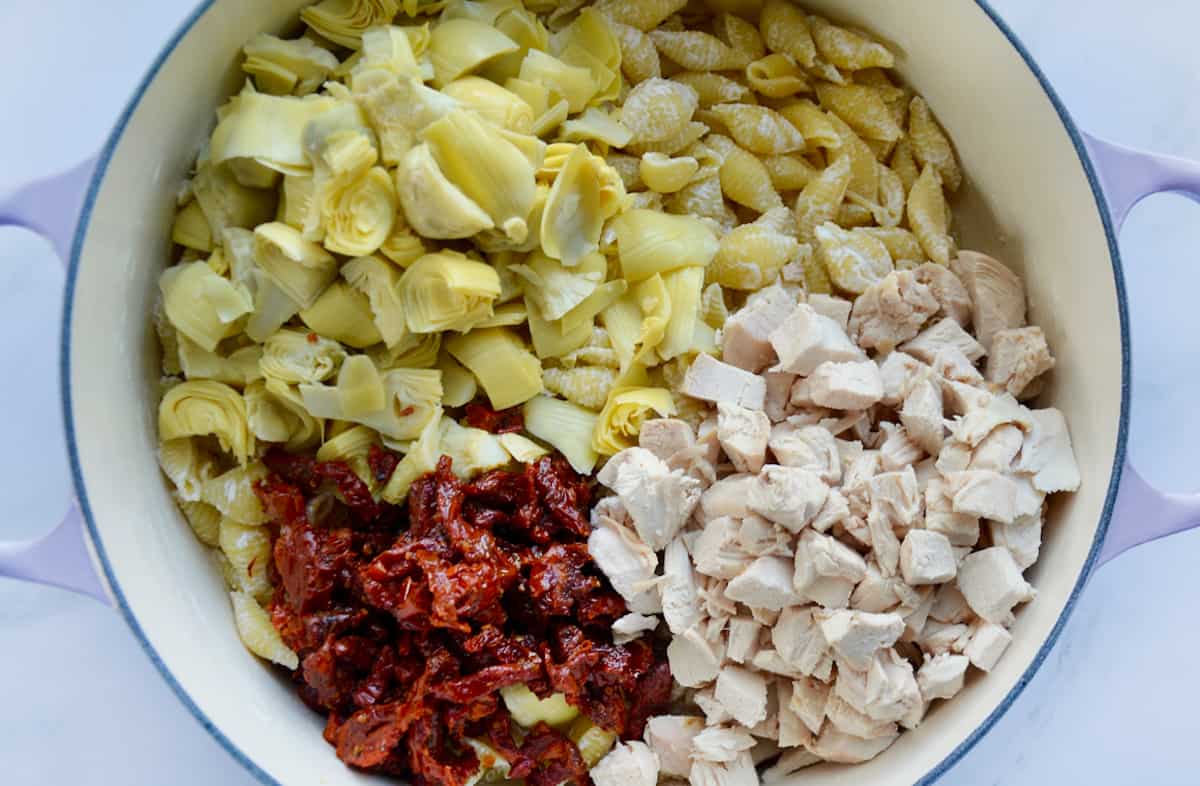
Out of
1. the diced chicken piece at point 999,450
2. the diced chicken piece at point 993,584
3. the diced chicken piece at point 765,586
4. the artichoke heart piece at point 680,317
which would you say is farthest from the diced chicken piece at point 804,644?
the artichoke heart piece at point 680,317

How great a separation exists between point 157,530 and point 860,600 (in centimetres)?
113

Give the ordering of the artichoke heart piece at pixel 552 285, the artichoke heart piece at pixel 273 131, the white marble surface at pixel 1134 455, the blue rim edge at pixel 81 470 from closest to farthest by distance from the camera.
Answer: the blue rim edge at pixel 81 470 < the artichoke heart piece at pixel 273 131 < the artichoke heart piece at pixel 552 285 < the white marble surface at pixel 1134 455

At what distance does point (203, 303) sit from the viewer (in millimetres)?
1665

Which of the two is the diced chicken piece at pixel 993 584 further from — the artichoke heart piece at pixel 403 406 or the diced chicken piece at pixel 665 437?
the artichoke heart piece at pixel 403 406

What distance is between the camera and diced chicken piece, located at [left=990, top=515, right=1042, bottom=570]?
167 cm

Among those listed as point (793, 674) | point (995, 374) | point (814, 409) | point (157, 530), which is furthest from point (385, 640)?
point (995, 374)

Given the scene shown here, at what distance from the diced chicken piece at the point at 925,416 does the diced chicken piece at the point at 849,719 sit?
0.41m

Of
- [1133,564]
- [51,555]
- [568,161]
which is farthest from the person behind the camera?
[1133,564]

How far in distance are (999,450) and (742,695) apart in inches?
21.8

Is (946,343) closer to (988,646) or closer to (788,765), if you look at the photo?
(988,646)

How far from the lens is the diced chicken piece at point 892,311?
1.79 metres

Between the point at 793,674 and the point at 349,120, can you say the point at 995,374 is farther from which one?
the point at 349,120

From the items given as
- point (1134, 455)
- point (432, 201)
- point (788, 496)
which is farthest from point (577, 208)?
point (1134, 455)

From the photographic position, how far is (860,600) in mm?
1640
